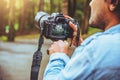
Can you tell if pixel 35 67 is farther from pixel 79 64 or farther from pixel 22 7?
pixel 22 7

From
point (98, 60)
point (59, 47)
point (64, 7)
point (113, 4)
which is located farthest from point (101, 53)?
point (64, 7)

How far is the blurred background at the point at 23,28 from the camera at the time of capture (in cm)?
288

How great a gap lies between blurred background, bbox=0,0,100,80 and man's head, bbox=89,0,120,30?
1.91m

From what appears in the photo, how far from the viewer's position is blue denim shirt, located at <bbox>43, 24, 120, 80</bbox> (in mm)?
847

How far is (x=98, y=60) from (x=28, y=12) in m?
2.07

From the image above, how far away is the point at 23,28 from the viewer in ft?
9.55

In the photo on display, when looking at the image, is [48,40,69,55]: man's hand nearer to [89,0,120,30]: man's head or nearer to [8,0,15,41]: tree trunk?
[89,0,120,30]: man's head

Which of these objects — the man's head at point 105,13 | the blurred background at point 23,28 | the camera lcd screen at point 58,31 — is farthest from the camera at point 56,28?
the blurred background at point 23,28

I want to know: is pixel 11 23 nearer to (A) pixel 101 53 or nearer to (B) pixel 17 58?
(B) pixel 17 58

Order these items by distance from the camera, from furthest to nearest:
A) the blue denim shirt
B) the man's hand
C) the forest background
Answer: the forest background, the man's hand, the blue denim shirt

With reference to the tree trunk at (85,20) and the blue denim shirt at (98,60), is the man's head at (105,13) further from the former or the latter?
the tree trunk at (85,20)

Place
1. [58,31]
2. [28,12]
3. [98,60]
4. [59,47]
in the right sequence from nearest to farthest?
[98,60], [59,47], [58,31], [28,12]

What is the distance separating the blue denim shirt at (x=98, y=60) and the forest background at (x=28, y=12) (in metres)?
1.99

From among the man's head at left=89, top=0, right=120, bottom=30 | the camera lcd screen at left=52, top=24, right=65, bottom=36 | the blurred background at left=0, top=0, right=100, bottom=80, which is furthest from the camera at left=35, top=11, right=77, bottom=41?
the blurred background at left=0, top=0, right=100, bottom=80
